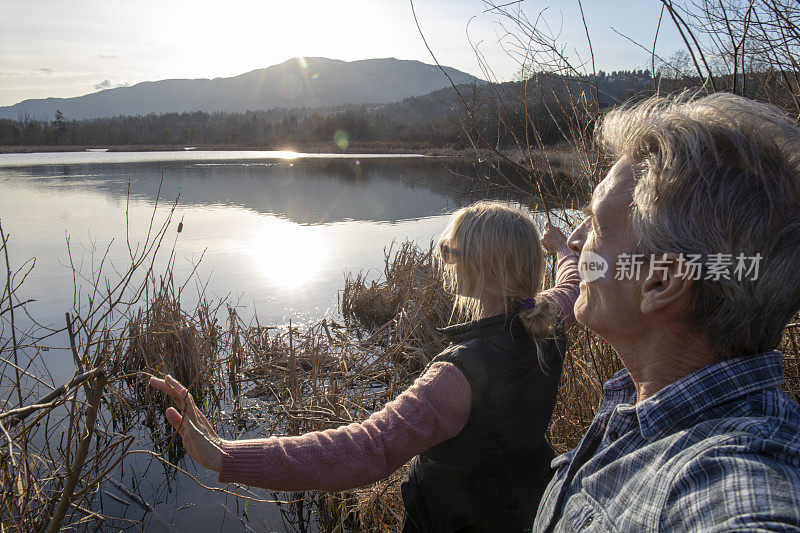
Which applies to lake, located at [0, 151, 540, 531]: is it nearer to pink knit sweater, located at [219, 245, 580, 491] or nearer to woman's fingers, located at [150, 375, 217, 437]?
woman's fingers, located at [150, 375, 217, 437]

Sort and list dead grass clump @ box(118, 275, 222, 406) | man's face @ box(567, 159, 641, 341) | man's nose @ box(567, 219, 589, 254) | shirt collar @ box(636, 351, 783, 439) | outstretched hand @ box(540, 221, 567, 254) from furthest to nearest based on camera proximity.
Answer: dead grass clump @ box(118, 275, 222, 406) → outstretched hand @ box(540, 221, 567, 254) → man's nose @ box(567, 219, 589, 254) → man's face @ box(567, 159, 641, 341) → shirt collar @ box(636, 351, 783, 439)

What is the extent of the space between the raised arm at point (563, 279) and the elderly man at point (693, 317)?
872mm

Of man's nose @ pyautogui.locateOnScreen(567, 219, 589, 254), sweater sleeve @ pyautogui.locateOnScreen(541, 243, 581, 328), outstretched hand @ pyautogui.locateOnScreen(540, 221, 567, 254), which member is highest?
man's nose @ pyautogui.locateOnScreen(567, 219, 589, 254)

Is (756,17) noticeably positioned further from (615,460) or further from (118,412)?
(118,412)

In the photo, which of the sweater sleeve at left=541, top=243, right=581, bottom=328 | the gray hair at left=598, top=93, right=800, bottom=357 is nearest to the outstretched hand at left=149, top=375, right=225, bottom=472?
the gray hair at left=598, top=93, right=800, bottom=357

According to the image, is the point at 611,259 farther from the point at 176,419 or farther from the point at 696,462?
the point at 176,419

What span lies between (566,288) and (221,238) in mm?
10513

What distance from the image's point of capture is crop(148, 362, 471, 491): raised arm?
3.84 feet

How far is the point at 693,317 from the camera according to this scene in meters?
0.92

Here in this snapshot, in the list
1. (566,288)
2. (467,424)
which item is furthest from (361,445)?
(566,288)

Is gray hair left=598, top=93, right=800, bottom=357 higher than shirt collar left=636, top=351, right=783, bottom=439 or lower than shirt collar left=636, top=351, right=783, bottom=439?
higher

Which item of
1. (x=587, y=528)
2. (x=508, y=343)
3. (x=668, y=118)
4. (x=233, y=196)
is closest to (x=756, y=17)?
(x=668, y=118)

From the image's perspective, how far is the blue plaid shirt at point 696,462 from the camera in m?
0.61

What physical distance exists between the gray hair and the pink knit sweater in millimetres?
650
